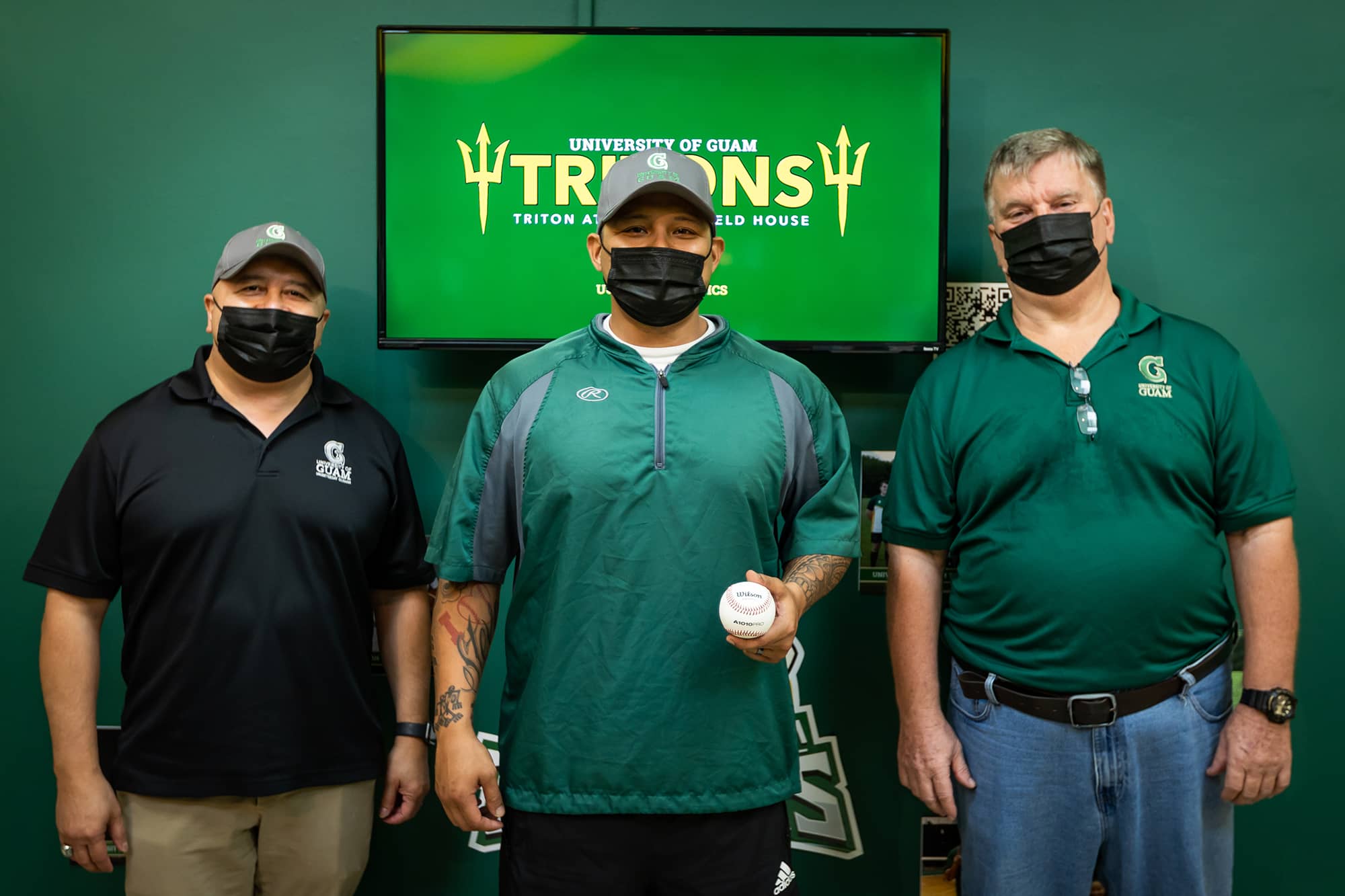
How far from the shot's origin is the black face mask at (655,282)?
5.55 ft

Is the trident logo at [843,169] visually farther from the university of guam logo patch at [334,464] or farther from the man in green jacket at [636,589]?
the university of guam logo patch at [334,464]

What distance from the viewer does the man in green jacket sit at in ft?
5.29

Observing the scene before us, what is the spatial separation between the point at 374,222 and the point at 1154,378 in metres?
1.97

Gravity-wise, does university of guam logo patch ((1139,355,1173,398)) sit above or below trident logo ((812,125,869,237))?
below

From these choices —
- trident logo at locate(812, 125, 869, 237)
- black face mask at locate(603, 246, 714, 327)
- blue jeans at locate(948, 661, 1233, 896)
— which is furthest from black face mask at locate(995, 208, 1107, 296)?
blue jeans at locate(948, 661, 1233, 896)

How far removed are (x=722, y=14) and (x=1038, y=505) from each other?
1.59 meters

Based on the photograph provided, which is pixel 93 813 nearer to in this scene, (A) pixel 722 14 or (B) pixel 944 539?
(B) pixel 944 539

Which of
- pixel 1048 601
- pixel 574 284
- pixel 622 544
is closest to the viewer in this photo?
pixel 622 544

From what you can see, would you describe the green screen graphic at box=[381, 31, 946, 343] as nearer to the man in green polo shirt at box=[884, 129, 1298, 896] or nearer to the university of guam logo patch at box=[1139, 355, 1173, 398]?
the man in green polo shirt at box=[884, 129, 1298, 896]

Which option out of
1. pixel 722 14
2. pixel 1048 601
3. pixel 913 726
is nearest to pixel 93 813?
pixel 913 726

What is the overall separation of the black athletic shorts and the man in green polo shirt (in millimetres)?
478

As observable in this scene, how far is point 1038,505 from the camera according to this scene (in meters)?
1.83

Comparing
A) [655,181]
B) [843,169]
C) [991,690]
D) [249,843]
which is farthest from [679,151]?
[249,843]

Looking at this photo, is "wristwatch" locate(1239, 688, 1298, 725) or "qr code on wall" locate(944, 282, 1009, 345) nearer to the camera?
"wristwatch" locate(1239, 688, 1298, 725)
